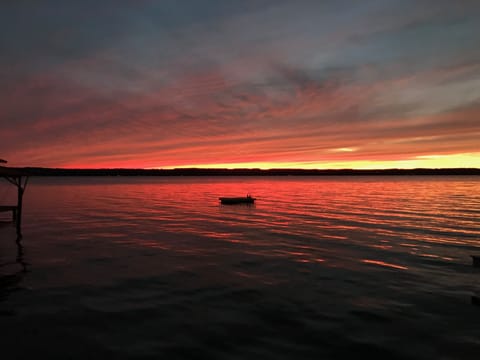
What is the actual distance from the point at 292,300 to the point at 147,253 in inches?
407

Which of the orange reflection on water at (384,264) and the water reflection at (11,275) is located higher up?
the orange reflection on water at (384,264)

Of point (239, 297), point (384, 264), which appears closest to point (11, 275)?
point (239, 297)

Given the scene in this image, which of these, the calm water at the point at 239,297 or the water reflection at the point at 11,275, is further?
the water reflection at the point at 11,275

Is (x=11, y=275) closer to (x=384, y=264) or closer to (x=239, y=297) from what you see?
(x=239, y=297)

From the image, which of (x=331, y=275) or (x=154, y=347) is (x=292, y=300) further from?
(x=154, y=347)

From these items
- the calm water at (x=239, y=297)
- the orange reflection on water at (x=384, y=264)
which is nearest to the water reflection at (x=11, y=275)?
the calm water at (x=239, y=297)

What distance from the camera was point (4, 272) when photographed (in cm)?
1512

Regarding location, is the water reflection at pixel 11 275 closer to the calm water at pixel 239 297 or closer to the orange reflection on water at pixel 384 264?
the calm water at pixel 239 297

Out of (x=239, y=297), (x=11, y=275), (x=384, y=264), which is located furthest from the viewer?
(x=384, y=264)

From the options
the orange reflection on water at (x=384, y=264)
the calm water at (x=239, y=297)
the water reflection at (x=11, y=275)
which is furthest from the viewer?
the orange reflection on water at (x=384, y=264)

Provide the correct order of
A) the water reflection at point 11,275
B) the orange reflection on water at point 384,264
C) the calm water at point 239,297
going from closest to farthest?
1. the calm water at point 239,297
2. the water reflection at point 11,275
3. the orange reflection on water at point 384,264

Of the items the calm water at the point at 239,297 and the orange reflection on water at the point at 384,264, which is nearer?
the calm water at the point at 239,297

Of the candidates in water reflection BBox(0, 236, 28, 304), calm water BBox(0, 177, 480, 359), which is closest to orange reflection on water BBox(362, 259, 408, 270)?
calm water BBox(0, 177, 480, 359)

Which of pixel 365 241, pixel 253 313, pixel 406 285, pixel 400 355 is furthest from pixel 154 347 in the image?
pixel 365 241
